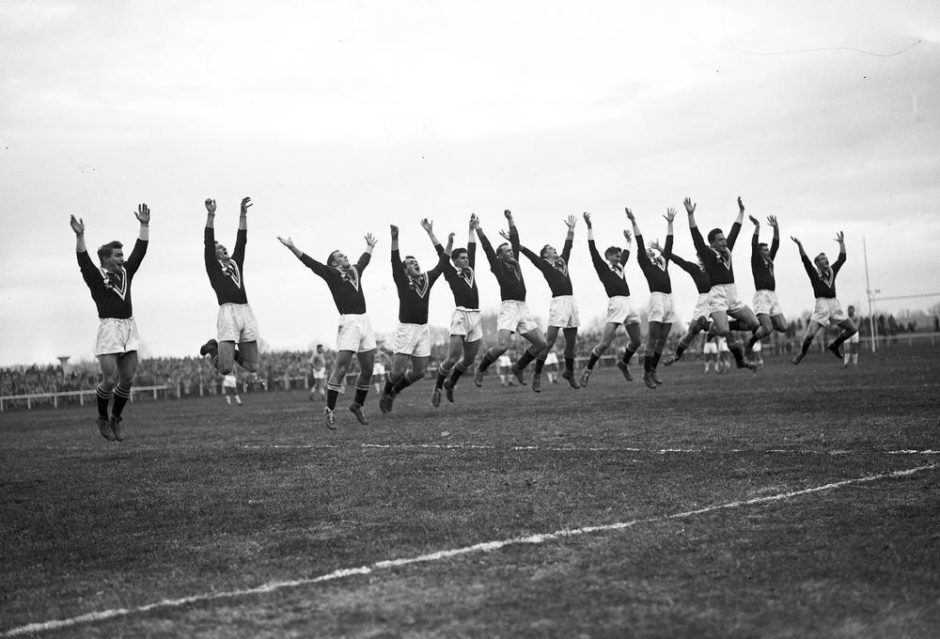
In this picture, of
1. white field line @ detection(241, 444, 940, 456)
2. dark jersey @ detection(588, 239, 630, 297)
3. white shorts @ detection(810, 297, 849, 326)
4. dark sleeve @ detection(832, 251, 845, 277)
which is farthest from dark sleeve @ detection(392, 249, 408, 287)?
white shorts @ detection(810, 297, 849, 326)

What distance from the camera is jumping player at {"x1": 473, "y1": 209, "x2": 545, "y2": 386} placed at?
59.9 feet

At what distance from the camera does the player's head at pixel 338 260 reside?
15.5m

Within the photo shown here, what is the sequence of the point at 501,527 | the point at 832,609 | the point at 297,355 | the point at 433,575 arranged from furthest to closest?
the point at 297,355 → the point at 501,527 → the point at 433,575 → the point at 832,609

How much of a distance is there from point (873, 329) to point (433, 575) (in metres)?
55.4

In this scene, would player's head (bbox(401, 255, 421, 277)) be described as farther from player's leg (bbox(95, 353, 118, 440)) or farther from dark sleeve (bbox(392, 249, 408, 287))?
player's leg (bbox(95, 353, 118, 440))

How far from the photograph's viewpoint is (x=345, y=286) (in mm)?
15398

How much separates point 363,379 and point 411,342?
1.19 m

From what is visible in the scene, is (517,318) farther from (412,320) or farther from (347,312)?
(347,312)

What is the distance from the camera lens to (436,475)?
8.33 m

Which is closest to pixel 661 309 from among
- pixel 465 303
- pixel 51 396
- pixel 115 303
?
pixel 465 303

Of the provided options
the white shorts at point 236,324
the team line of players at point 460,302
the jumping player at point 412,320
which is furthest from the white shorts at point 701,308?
the white shorts at point 236,324

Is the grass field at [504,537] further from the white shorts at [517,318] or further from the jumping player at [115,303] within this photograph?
the white shorts at [517,318]

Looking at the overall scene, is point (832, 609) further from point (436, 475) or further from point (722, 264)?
point (722, 264)

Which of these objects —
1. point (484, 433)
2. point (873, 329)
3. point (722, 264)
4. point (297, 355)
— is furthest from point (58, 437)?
point (873, 329)
